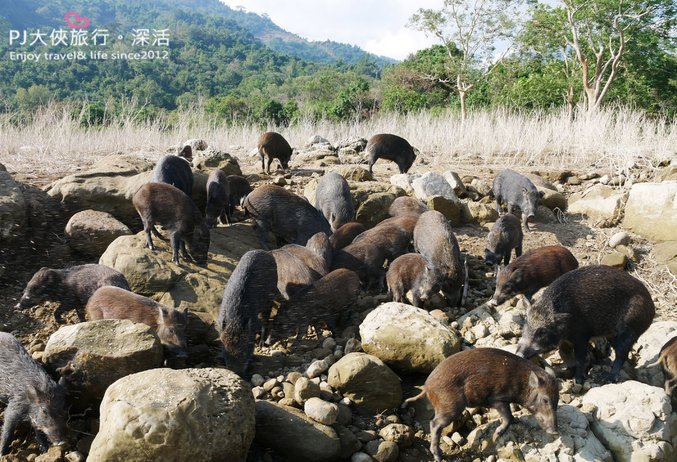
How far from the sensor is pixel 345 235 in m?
6.69

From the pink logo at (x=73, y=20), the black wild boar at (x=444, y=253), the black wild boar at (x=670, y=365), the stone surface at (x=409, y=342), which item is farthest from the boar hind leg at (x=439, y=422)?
the pink logo at (x=73, y=20)

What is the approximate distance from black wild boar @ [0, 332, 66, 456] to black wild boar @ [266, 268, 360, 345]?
1.81 meters

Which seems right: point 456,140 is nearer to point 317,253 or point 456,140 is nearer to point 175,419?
point 317,253

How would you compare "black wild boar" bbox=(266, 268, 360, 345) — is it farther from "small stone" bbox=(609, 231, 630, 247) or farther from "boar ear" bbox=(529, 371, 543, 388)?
"small stone" bbox=(609, 231, 630, 247)

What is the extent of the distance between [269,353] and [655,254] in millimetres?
5077

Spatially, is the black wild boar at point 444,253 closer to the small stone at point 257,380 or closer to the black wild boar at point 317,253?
the black wild boar at point 317,253

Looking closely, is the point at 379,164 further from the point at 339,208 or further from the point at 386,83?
the point at 386,83

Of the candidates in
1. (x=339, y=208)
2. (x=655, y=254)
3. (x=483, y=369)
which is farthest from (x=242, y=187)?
(x=655, y=254)

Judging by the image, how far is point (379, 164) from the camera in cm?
1241

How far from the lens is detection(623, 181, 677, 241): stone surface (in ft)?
24.3

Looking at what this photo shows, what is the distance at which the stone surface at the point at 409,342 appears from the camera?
14.4 feet

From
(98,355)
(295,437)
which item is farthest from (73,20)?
(295,437)

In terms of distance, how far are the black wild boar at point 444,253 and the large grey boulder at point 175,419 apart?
104 inches

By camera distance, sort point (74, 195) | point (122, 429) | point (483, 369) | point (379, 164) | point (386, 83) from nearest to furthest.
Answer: point (122, 429) → point (483, 369) → point (74, 195) → point (379, 164) → point (386, 83)
